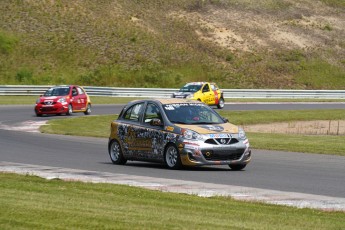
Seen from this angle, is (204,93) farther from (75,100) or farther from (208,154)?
(208,154)

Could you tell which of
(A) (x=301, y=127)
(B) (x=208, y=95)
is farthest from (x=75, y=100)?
(A) (x=301, y=127)

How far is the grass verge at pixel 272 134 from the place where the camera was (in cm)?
2644

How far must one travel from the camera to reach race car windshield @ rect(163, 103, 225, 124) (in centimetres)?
1947

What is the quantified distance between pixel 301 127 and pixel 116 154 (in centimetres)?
2013

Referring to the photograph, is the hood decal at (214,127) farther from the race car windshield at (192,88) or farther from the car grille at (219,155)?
the race car windshield at (192,88)

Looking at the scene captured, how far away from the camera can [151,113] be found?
20062 millimetres

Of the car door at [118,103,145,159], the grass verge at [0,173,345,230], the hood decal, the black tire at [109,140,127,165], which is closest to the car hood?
the hood decal

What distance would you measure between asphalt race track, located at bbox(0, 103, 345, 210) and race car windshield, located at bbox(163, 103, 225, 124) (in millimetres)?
997

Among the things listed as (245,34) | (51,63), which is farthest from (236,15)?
(51,63)

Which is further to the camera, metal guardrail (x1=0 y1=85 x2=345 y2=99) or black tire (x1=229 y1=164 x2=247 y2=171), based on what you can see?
metal guardrail (x1=0 y1=85 x2=345 y2=99)

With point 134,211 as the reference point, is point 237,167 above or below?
below

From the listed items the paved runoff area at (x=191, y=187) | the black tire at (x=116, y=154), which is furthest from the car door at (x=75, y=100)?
the paved runoff area at (x=191, y=187)

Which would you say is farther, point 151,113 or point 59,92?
point 59,92

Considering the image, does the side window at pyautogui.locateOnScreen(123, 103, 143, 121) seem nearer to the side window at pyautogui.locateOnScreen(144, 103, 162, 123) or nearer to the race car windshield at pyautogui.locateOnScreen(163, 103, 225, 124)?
the side window at pyautogui.locateOnScreen(144, 103, 162, 123)
